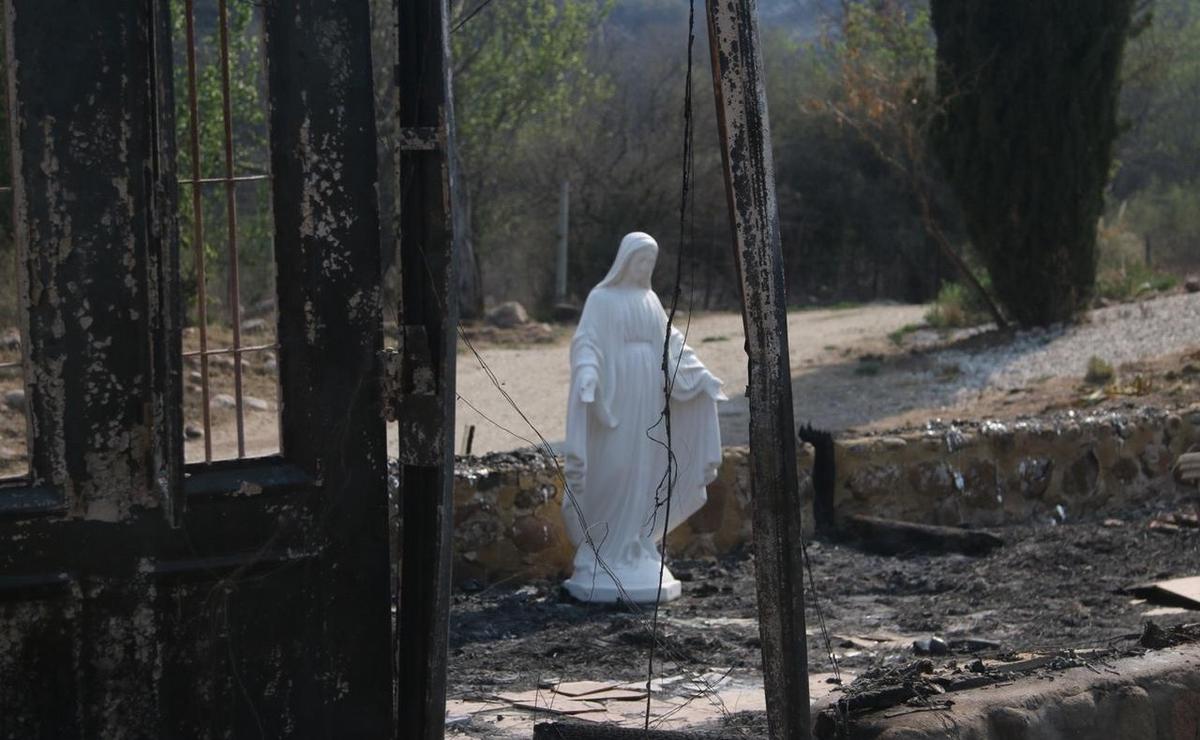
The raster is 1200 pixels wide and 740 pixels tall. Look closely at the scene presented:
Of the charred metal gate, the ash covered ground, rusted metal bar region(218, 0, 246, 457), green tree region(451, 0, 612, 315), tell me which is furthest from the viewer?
green tree region(451, 0, 612, 315)

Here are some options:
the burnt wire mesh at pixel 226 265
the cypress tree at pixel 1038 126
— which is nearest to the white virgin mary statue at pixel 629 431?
the burnt wire mesh at pixel 226 265

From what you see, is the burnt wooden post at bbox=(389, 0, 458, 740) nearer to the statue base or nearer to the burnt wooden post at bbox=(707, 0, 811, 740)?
the burnt wooden post at bbox=(707, 0, 811, 740)

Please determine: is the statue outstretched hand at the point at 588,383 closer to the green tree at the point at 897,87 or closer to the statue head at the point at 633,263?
the statue head at the point at 633,263

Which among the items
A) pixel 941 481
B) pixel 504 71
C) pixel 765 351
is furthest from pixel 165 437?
pixel 504 71

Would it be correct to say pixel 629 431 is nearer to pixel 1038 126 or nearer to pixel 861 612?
pixel 861 612

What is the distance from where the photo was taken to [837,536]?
9.32 meters

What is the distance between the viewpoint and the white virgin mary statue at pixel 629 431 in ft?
25.8

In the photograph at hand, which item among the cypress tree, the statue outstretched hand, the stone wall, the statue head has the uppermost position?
the cypress tree

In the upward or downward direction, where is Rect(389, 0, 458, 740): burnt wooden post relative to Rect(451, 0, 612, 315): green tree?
downward

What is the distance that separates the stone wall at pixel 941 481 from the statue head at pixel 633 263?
1047 mm

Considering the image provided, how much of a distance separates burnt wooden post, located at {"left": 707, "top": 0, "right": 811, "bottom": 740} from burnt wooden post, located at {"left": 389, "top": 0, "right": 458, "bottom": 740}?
2.04 ft

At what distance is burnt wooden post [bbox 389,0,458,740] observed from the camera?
342 cm

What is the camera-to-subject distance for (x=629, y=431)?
8.00m

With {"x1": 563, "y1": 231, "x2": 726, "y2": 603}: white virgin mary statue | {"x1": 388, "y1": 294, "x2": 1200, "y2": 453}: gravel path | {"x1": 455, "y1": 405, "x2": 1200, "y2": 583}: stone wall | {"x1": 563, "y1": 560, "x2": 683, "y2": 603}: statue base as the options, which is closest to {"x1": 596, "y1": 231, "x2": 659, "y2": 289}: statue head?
{"x1": 563, "y1": 231, "x2": 726, "y2": 603}: white virgin mary statue
